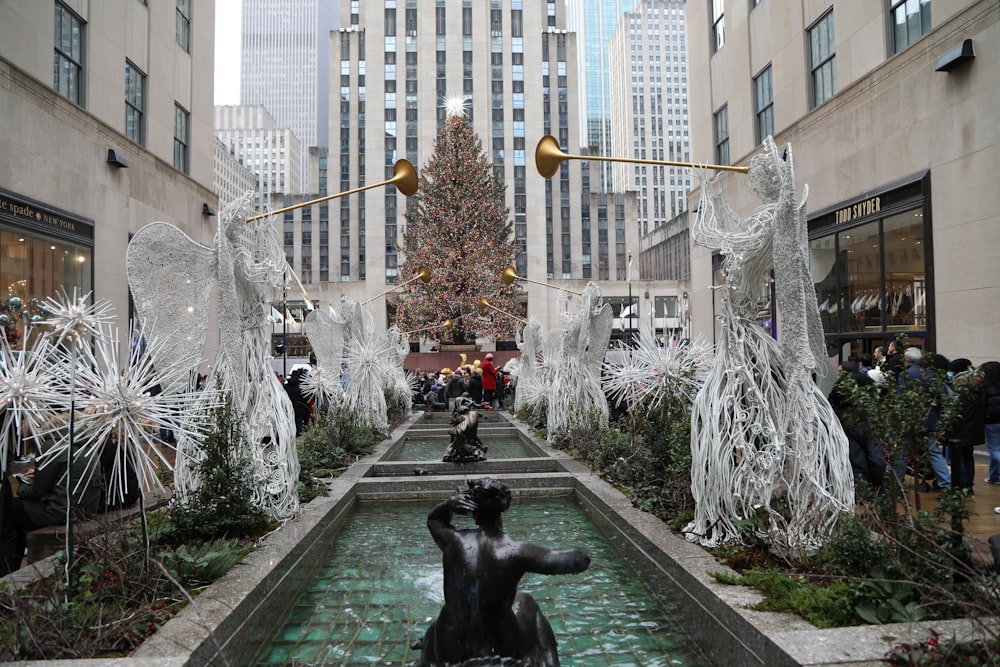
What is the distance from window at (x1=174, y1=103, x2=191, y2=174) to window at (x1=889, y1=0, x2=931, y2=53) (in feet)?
63.3

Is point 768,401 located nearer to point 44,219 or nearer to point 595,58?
point 44,219

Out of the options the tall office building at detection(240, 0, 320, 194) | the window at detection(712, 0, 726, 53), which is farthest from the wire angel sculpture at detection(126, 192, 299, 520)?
the tall office building at detection(240, 0, 320, 194)

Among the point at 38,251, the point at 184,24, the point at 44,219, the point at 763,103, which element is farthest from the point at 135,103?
the point at 763,103

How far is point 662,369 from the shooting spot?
310 inches

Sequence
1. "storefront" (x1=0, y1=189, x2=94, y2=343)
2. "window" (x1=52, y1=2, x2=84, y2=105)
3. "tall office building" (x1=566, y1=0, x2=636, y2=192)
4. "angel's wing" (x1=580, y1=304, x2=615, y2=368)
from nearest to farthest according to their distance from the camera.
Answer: "angel's wing" (x1=580, y1=304, x2=615, y2=368)
"storefront" (x1=0, y1=189, x2=94, y2=343)
"window" (x1=52, y1=2, x2=84, y2=105)
"tall office building" (x1=566, y1=0, x2=636, y2=192)

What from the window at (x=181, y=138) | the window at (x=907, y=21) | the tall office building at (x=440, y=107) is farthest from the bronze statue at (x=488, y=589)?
the tall office building at (x=440, y=107)

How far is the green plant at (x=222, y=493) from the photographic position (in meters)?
5.68

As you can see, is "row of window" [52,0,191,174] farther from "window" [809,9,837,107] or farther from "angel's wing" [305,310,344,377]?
"window" [809,9,837,107]

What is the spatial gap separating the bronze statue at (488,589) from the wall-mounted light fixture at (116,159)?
16734 mm

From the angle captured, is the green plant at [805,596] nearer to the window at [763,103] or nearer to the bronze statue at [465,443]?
the bronze statue at [465,443]

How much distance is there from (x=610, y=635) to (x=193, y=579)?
112 inches

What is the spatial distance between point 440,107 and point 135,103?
43.2 meters

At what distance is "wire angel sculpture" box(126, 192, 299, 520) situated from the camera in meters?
6.05

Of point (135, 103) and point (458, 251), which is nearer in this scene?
point (135, 103)
